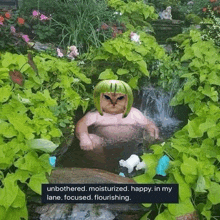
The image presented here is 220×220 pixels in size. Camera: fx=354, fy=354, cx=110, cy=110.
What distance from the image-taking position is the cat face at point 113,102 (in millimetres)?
2041

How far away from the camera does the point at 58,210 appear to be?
177 centimetres

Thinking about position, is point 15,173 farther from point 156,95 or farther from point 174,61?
point 174,61

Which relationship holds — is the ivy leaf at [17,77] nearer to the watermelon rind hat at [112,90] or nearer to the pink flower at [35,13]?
the watermelon rind hat at [112,90]

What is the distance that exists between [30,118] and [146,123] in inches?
29.3

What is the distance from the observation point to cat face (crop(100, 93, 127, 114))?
2.04 m

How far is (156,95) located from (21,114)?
1.15m

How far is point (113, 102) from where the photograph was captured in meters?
2.05

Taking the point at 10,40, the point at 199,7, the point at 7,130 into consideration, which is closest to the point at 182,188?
the point at 7,130

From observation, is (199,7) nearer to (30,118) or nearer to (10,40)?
(10,40)

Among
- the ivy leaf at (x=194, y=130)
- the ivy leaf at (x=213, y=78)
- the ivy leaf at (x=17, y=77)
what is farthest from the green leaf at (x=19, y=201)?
the ivy leaf at (x=213, y=78)

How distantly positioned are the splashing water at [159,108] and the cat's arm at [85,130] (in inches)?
19.4

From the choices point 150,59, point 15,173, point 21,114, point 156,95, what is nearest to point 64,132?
point 21,114

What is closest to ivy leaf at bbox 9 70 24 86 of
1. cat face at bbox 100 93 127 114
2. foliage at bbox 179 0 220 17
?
cat face at bbox 100 93 127 114
